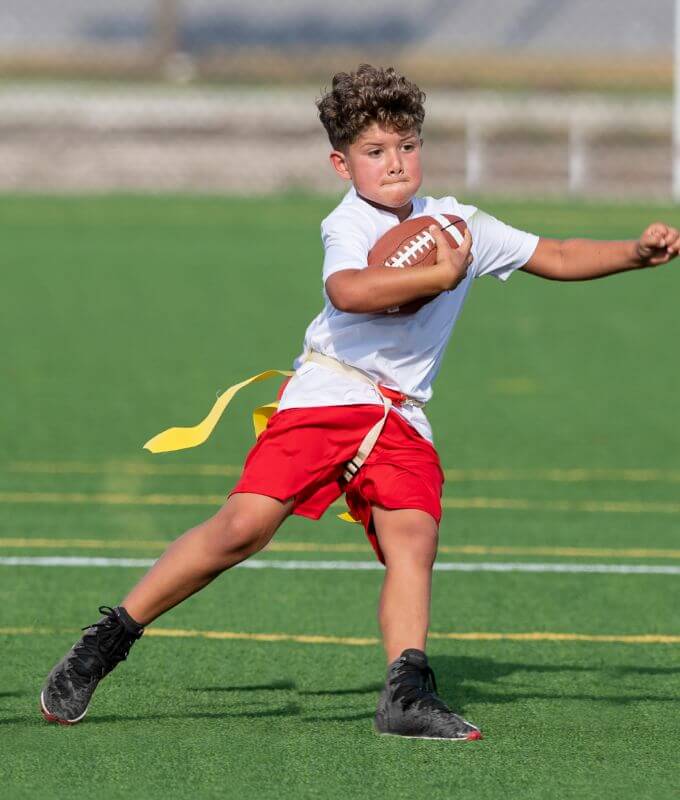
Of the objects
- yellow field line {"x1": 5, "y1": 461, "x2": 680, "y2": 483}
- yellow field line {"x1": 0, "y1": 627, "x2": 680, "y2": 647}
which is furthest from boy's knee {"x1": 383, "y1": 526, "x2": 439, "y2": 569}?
yellow field line {"x1": 5, "y1": 461, "x2": 680, "y2": 483}

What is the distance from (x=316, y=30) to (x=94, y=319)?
2289cm

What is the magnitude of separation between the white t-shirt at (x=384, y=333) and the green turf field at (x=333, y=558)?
93 centimetres

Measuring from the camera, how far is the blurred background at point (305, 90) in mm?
29953

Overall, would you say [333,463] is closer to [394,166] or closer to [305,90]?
[394,166]

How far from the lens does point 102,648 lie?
5328mm

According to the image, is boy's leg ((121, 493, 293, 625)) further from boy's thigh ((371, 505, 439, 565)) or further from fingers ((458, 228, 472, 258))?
fingers ((458, 228, 472, 258))

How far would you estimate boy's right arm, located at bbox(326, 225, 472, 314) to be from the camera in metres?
4.96

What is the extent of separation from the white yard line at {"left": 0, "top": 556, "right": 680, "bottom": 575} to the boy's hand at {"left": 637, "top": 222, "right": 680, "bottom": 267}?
8.93 ft

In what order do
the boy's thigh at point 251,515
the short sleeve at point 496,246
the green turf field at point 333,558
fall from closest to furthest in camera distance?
the green turf field at point 333,558 → the boy's thigh at point 251,515 → the short sleeve at point 496,246

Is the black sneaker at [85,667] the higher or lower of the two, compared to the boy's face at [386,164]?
lower

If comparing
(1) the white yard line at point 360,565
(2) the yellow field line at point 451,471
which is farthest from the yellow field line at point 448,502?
(1) the white yard line at point 360,565

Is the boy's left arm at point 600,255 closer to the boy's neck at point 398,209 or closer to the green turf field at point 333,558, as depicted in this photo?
the boy's neck at point 398,209

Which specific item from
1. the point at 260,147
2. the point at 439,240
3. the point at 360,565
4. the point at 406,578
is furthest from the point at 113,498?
the point at 260,147

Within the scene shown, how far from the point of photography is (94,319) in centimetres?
1730
